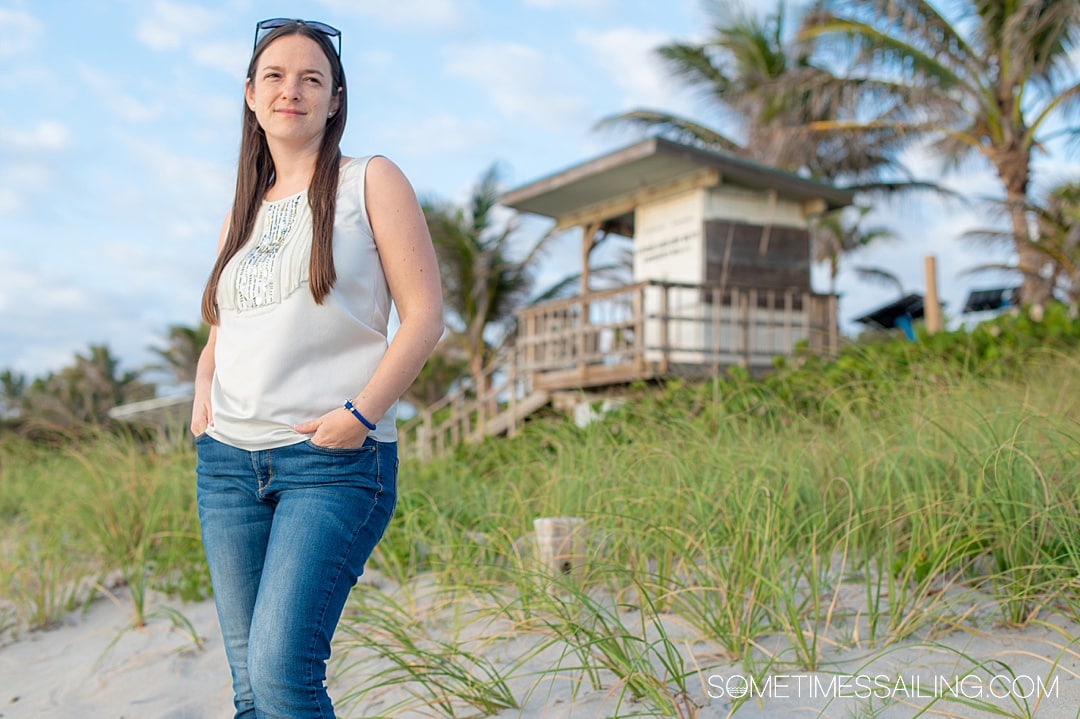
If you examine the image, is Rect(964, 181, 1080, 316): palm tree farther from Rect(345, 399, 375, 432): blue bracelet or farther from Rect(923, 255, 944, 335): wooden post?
Rect(345, 399, 375, 432): blue bracelet

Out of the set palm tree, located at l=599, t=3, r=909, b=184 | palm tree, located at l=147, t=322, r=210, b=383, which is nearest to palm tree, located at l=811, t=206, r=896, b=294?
palm tree, located at l=599, t=3, r=909, b=184

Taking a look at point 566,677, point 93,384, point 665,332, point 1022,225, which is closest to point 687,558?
point 566,677

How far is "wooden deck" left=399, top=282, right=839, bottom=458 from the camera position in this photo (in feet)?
39.5

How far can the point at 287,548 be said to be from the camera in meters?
1.71

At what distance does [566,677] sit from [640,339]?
9211mm

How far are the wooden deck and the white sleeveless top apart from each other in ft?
32.0

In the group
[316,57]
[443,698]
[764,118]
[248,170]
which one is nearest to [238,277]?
[248,170]

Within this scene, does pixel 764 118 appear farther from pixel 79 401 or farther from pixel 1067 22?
pixel 79 401

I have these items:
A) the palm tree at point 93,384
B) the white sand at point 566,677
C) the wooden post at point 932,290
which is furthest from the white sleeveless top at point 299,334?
the palm tree at point 93,384

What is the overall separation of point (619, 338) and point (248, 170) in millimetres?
10763

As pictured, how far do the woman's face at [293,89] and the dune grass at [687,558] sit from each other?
148 centimetres

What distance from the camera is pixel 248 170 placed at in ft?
7.10

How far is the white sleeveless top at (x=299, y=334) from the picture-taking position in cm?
185

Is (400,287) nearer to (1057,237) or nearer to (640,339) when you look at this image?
(640,339)
